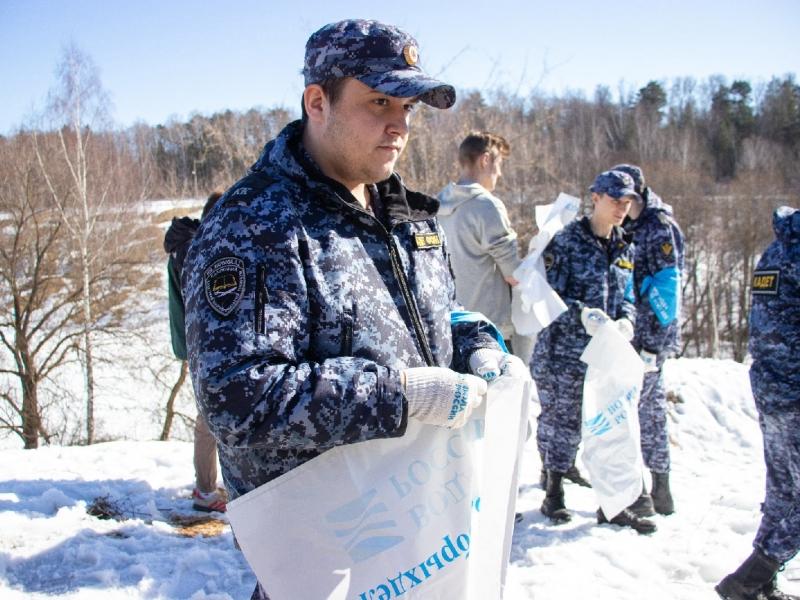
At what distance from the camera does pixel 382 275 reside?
5.41 feet

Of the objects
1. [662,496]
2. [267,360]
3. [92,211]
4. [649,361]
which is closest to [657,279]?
[649,361]

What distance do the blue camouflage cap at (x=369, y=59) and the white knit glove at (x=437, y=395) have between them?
703 mm

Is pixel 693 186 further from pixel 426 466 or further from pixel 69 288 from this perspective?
pixel 426 466

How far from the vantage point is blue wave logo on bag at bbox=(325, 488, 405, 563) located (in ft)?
4.96

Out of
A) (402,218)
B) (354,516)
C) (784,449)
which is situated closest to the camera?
(354,516)

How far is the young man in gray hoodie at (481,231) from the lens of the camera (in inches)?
172

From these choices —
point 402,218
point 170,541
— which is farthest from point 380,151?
point 170,541

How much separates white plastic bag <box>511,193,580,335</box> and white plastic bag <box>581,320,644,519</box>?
34 centimetres

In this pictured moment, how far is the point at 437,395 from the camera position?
152cm

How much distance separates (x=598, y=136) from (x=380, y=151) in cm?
5075

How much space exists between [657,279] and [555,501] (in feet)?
5.61

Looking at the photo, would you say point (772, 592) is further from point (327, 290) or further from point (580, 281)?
point (327, 290)

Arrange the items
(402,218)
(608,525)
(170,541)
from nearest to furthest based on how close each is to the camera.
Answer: (402,218)
(170,541)
(608,525)

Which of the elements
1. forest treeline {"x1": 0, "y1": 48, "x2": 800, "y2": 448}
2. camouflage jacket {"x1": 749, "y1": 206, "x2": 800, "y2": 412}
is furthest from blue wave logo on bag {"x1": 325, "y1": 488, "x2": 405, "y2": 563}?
forest treeline {"x1": 0, "y1": 48, "x2": 800, "y2": 448}
